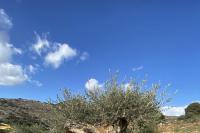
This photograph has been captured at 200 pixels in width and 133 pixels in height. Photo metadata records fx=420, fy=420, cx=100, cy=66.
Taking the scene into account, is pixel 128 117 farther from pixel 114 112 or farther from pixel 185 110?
pixel 185 110

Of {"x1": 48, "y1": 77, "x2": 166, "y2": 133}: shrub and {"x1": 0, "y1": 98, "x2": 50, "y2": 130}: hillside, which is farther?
{"x1": 0, "y1": 98, "x2": 50, "y2": 130}: hillside

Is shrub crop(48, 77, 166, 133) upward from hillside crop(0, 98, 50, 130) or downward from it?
downward

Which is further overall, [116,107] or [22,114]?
[22,114]

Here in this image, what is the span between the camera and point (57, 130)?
21.5 meters

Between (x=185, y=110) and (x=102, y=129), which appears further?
(x=185, y=110)

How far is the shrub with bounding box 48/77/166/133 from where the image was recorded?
19.3 meters

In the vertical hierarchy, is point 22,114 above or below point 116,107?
above

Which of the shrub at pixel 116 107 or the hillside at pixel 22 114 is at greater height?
the hillside at pixel 22 114

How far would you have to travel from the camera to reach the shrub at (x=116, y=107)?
1933 centimetres

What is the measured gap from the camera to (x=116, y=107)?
19.2 metres

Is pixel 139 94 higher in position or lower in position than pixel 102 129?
higher

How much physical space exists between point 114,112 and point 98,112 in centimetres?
83

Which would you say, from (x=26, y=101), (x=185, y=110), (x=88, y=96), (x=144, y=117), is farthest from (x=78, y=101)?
(x=26, y=101)

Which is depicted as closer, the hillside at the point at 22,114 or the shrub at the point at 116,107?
the shrub at the point at 116,107
